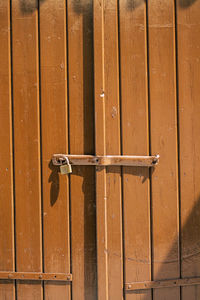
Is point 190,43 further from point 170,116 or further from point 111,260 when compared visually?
point 111,260

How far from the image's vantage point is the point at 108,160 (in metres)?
1.77

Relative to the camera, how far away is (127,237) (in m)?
1.81

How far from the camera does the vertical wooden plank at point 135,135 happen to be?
1781 millimetres

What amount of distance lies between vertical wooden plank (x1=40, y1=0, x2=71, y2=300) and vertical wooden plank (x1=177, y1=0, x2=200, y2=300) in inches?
27.3

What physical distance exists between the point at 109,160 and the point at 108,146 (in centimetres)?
9

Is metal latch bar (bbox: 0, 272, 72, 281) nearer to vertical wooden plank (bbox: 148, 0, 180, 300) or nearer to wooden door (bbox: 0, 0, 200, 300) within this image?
wooden door (bbox: 0, 0, 200, 300)

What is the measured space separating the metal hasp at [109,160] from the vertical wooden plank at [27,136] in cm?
16

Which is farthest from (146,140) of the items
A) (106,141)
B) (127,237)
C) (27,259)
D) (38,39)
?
(27,259)

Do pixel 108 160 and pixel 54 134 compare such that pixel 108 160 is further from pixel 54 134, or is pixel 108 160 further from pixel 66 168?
pixel 54 134

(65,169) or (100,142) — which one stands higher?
(100,142)

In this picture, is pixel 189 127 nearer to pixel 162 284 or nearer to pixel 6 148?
pixel 162 284

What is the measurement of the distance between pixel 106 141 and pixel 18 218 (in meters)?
0.71

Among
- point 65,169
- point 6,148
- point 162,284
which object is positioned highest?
point 6,148

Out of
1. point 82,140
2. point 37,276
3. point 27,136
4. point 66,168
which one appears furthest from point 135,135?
point 37,276
